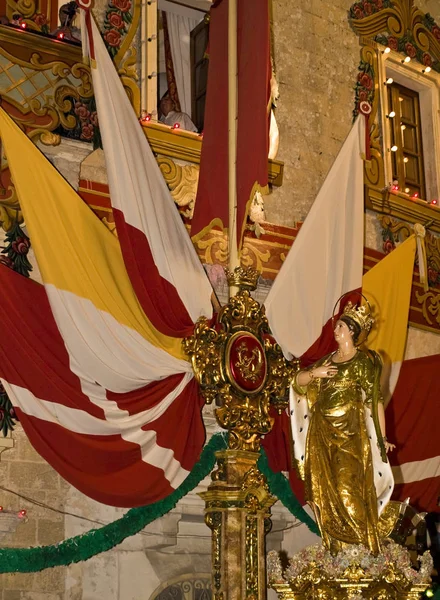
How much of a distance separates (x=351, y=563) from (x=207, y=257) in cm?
284

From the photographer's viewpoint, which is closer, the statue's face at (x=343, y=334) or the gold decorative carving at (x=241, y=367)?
the statue's face at (x=343, y=334)

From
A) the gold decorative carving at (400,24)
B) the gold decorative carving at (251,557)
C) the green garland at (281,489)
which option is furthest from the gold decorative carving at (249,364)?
the gold decorative carving at (400,24)

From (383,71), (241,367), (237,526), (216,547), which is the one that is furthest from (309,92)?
(216,547)

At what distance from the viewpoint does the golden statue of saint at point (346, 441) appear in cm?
649

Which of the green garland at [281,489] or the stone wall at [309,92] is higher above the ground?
the stone wall at [309,92]

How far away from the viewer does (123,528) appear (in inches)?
259

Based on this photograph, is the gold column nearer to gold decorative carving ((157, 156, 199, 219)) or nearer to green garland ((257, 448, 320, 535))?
green garland ((257, 448, 320, 535))

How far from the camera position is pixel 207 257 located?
26.4 feet

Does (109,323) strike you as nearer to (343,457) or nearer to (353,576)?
(343,457)

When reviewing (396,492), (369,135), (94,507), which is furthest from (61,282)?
(369,135)

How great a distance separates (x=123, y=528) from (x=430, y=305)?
165 inches

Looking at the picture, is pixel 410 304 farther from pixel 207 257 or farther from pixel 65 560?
pixel 65 560

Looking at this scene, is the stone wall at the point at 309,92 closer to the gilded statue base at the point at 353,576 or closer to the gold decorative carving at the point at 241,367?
the gold decorative carving at the point at 241,367

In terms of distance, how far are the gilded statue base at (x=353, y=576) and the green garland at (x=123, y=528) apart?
89 cm
